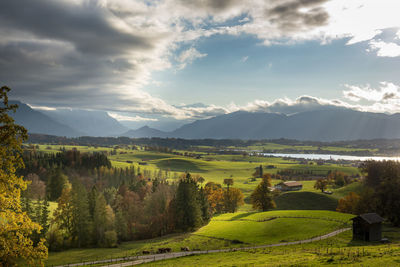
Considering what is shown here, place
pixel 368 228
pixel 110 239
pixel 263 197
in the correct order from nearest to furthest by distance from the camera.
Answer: pixel 368 228
pixel 110 239
pixel 263 197

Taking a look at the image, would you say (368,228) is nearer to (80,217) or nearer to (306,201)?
(80,217)

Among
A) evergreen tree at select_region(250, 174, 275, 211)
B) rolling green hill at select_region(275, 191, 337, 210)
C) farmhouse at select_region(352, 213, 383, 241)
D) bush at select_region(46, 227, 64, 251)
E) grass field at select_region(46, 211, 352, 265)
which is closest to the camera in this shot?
farmhouse at select_region(352, 213, 383, 241)

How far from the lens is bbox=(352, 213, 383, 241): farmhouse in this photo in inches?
2367

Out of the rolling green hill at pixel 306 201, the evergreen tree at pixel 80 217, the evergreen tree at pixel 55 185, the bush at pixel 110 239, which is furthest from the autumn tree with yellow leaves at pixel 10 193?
the rolling green hill at pixel 306 201

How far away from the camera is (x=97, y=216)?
9162cm

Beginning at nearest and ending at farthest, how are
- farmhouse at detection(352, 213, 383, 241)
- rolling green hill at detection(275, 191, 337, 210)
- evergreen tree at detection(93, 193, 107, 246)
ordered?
1. farmhouse at detection(352, 213, 383, 241)
2. evergreen tree at detection(93, 193, 107, 246)
3. rolling green hill at detection(275, 191, 337, 210)

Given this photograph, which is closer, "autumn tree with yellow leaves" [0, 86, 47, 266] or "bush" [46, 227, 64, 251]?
"autumn tree with yellow leaves" [0, 86, 47, 266]

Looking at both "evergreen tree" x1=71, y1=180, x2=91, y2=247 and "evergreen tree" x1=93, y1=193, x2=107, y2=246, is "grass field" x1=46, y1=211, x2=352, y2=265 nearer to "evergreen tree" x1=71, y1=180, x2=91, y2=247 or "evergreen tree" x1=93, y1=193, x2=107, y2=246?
"evergreen tree" x1=93, y1=193, x2=107, y2=246

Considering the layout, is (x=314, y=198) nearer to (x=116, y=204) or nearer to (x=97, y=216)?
(x=116, y=204)

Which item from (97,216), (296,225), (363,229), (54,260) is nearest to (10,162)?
(54,260)

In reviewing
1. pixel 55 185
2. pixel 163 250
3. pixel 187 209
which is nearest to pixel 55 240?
pixel 163 250

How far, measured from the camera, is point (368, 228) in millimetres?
60188

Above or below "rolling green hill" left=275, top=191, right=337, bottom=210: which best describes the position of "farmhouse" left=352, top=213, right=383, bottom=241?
above

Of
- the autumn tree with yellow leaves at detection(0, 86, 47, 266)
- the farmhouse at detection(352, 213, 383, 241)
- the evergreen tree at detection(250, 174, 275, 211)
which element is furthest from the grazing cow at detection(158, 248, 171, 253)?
the evergreen tree at detection(250, 174, 275, 211)
